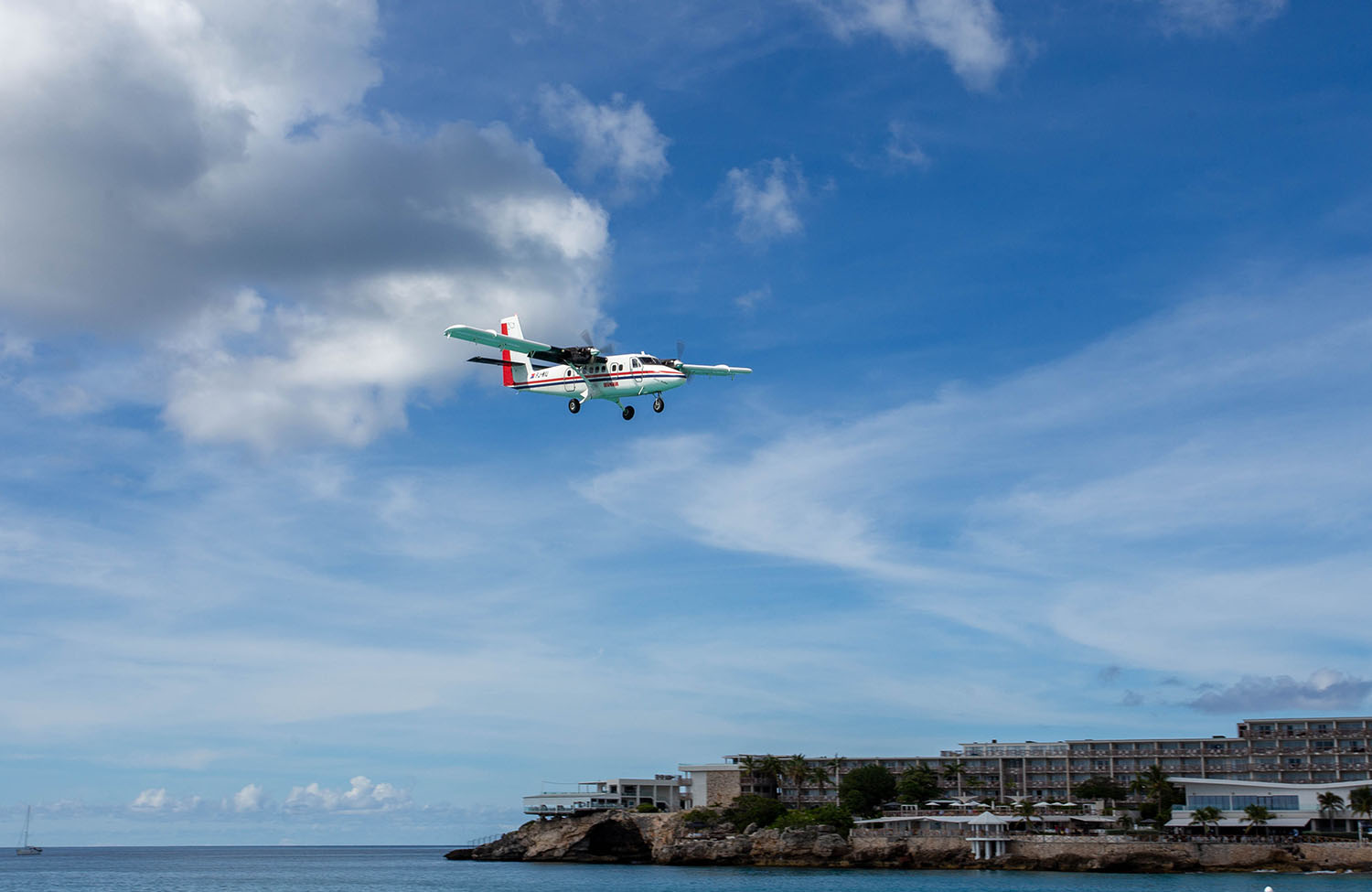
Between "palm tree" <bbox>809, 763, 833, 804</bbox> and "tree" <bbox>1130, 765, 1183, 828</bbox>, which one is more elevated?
"tree" <bbox>1130, 765, 1183, 828</bbox>

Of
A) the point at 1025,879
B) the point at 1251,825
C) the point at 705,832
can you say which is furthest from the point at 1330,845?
the point at 705,832

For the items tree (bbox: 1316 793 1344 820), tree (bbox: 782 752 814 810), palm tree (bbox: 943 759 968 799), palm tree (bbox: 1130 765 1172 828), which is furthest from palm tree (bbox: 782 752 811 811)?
tree (bbox: 1316 793 1344 820)

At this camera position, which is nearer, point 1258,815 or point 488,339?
point 488,339

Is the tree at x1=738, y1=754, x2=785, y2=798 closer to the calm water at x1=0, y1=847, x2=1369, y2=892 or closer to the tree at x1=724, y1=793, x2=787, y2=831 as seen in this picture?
the tree at x1=724, y1=793, x2=787, y2=831

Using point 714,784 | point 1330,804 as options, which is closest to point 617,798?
point 714,784

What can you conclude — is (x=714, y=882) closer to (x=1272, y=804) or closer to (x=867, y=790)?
(x=867, y=790)

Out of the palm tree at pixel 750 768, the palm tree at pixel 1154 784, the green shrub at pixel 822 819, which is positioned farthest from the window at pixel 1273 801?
the palm tree at pixel 750 768
